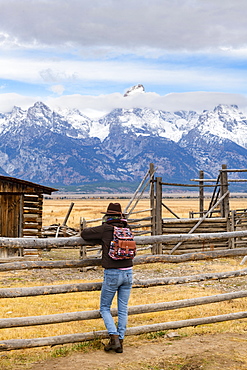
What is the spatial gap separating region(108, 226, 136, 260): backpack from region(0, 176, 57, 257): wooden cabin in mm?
12714

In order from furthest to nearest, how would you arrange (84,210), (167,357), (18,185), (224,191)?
(84,210) → (224,191) → (18,185) → (167,357)

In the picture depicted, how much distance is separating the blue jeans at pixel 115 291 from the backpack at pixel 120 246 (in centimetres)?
23

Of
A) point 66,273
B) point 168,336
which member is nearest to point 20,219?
→ point 66,273

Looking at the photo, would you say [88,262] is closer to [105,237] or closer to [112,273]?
[112,273]

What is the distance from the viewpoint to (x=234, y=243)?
64.1 ft

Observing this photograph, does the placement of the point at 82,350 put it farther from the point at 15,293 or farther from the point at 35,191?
the point at 35,191

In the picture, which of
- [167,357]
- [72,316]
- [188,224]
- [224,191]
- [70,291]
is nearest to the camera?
[167,357]

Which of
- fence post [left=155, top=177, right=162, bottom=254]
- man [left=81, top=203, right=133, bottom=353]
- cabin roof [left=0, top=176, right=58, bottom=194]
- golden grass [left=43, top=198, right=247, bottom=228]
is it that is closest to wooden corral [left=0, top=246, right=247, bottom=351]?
man [left=81, top=203, right=133, bottom=353]

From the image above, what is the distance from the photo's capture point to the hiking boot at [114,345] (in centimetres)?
608

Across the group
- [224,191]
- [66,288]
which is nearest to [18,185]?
[224,191]

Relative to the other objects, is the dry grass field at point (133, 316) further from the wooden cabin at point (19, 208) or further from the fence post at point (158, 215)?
the wooden cabin at point (19, 208)

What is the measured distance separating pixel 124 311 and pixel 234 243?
14.2 meters

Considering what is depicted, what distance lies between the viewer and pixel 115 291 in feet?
20.1

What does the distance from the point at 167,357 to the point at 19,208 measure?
1346 cm
